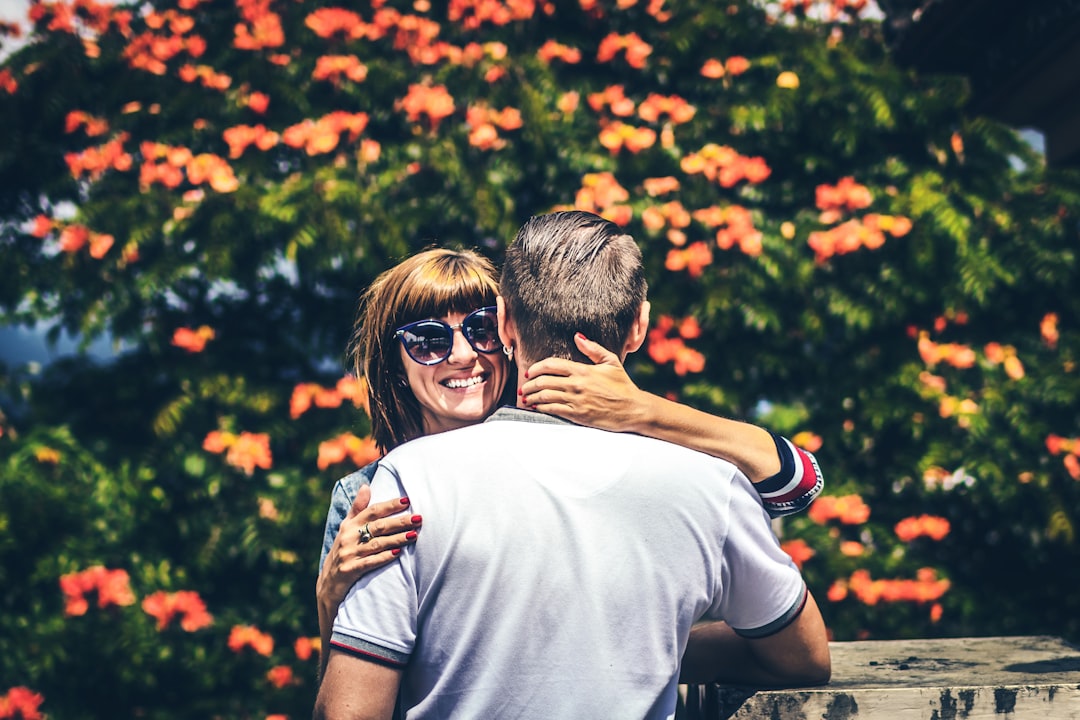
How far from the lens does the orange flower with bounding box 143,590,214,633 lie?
4.47 metres

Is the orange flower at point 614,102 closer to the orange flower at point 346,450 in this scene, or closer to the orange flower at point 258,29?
the orange flower at point 258,29

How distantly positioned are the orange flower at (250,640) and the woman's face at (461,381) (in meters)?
2.53

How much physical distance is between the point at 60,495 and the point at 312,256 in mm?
1749

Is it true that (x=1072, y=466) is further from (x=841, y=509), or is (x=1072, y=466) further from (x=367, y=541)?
(x=367, y=541)

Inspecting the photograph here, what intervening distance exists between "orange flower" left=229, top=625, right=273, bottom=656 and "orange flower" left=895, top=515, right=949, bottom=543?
10.8 ft

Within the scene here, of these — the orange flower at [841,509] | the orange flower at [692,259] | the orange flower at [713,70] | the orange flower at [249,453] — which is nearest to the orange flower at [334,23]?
the orange flower at [713,70]

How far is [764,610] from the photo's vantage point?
1.77 meters

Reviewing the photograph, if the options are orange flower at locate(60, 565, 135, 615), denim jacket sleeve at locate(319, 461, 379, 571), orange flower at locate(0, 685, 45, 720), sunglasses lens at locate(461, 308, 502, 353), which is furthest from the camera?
orange flower at locate(60, 565, 135, 615)

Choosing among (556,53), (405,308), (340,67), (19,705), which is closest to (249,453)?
(19,705)

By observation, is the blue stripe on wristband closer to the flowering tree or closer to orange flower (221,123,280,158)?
the flowering tree

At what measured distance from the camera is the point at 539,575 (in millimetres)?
1542

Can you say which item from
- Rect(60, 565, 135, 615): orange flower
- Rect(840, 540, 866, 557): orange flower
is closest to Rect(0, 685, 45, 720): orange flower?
Rect(60, 565, 135, 615): orange flower

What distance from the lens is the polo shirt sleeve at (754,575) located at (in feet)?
5.52

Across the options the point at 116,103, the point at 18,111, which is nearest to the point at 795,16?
the point at 116,103
